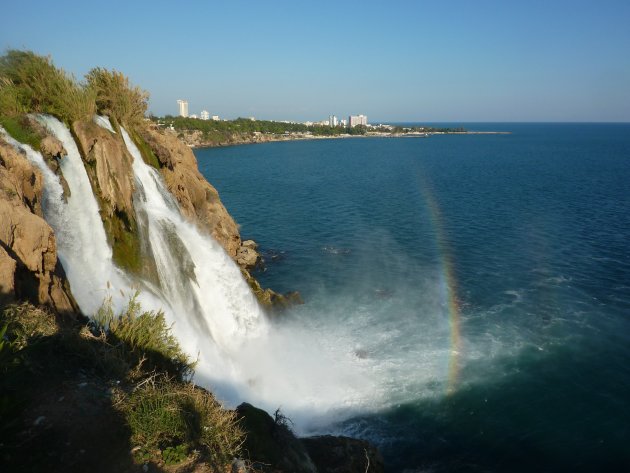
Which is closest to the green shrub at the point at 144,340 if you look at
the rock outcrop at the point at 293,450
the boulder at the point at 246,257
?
the rock outcrop at the point at 293,450

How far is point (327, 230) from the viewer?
3759 centimetres

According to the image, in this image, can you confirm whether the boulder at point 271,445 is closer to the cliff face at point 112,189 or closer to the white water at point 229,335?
the white water at point 229,335

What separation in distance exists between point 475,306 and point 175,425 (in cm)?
2019

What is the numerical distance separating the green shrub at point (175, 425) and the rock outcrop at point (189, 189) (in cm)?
1437

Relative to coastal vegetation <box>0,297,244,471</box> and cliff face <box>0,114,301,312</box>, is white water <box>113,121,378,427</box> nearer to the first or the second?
cliff face <box>0,114,301,312</box>

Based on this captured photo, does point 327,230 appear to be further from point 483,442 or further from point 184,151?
point 483,442

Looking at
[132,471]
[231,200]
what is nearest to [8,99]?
[132,471]

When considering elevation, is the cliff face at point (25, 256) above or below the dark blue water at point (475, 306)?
above

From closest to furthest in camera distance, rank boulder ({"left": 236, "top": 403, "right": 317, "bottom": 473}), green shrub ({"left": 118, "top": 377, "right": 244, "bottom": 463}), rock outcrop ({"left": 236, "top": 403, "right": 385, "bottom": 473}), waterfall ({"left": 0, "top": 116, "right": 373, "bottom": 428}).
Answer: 1. green shrub ({"left": 118, "top": 377, "right": 244, "bottom": 463})
2. boulder ({"left": 236, "top": 403, "right": 317, "bottom": 473})
3. rock outcrop ({"left": 236, "top": 403, "right": 385, "bottom": 473})
4. waterfall ({"left": 0, "top": 116, "right": 373, "bottom": 428})

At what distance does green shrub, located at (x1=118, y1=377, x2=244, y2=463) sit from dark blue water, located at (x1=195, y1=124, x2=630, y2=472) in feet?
26.4

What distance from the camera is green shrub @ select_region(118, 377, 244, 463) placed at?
6441 millimetres

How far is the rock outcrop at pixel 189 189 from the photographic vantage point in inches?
858

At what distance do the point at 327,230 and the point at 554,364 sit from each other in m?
21.7

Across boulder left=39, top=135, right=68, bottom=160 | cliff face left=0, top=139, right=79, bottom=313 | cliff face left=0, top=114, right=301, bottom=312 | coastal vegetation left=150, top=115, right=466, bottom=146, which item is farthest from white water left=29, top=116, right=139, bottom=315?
coastal vegetation left=150, top=115, right=466, bottom=146
